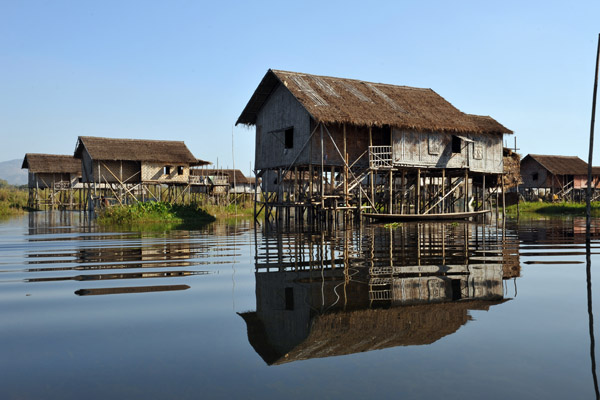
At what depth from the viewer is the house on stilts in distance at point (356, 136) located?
19625mm

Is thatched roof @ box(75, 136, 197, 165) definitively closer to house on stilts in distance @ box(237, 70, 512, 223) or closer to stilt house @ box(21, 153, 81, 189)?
stilt house @ box(21, 153, 81, 189)

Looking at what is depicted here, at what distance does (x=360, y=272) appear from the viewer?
6.88m

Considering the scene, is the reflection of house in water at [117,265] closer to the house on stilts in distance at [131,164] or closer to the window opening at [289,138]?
the window opening at [289,138]

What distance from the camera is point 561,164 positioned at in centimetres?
4625

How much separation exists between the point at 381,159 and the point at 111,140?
21.1m

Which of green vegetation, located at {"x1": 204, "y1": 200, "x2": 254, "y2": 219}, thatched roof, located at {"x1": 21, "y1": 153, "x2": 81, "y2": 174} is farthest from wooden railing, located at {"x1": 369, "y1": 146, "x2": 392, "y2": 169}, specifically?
thatched roof, located at {"x1": 21, "y1": 153, "x2": 81, "y2": 174}

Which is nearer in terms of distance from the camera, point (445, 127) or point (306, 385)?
point (306, 385)

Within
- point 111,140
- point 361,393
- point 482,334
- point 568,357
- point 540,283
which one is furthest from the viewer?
point 111,140

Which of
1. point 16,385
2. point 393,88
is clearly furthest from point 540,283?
point 393,88

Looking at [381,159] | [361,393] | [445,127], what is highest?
[445,127]

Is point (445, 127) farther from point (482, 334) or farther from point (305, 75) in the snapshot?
point (482, 334)

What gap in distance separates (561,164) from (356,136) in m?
32.2

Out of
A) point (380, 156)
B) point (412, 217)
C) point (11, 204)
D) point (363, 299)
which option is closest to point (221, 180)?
point (11, 204)

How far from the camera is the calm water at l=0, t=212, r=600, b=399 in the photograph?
2.95m
